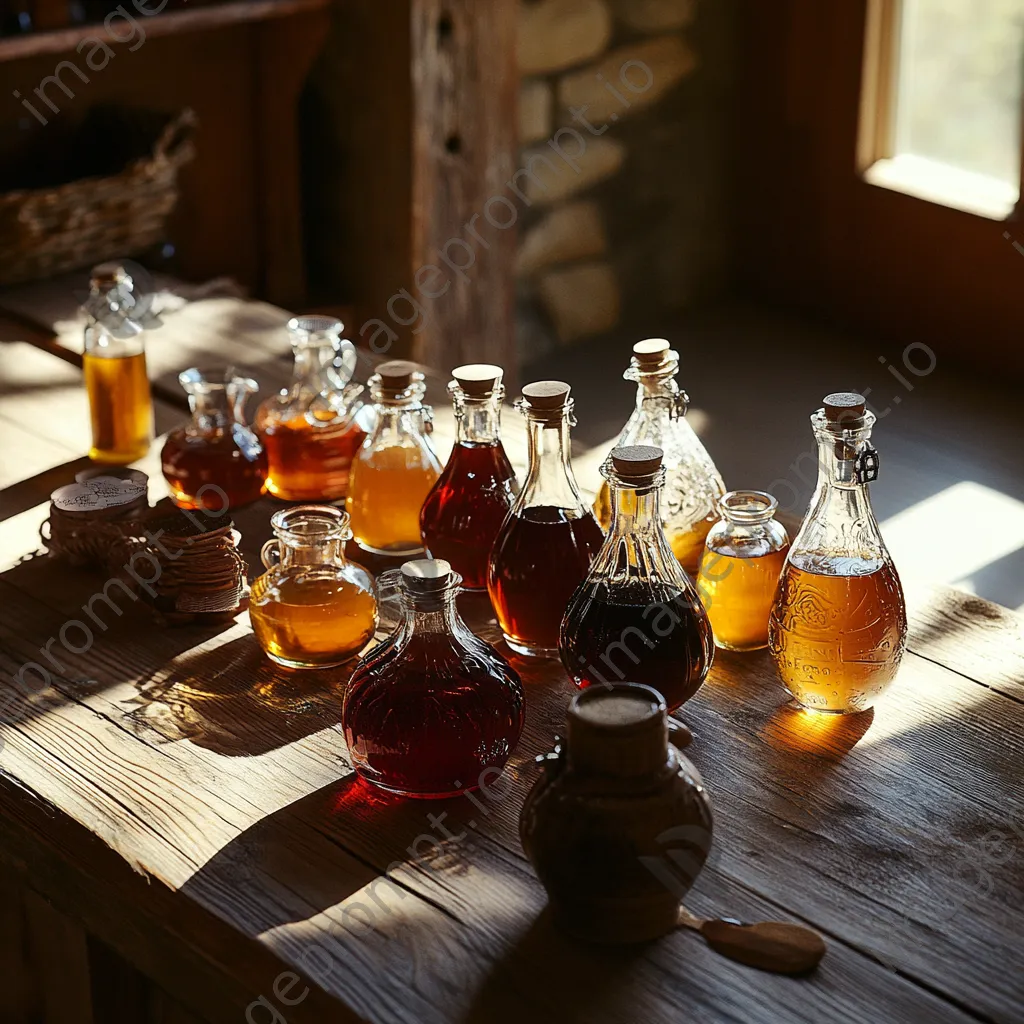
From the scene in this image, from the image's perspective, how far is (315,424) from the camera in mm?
1527

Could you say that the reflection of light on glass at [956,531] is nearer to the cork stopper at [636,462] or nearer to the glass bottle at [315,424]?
the glass bottle at [315,424]

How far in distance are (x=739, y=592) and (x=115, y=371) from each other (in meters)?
0.76

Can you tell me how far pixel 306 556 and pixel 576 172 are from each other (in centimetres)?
237

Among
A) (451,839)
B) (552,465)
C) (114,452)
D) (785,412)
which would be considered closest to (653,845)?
(451,839)

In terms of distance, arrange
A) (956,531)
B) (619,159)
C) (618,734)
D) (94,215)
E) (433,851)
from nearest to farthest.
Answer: (618,734), (433,851), (94,215), (956,531), (619,159)

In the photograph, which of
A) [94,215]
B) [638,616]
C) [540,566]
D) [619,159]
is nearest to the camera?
[638,616]

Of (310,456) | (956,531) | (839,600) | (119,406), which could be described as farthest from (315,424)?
(956,531)

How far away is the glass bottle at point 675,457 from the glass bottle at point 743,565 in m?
0.09

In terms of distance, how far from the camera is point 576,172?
3443mm

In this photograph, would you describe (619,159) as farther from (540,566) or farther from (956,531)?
(540,566)

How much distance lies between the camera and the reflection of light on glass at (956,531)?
256 centimetres

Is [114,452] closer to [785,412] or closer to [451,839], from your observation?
[451,839]

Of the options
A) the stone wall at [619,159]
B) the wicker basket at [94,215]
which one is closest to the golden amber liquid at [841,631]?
the wicker basket at [94,215]

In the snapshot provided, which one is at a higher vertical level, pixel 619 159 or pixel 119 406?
→ pixel 119 406
